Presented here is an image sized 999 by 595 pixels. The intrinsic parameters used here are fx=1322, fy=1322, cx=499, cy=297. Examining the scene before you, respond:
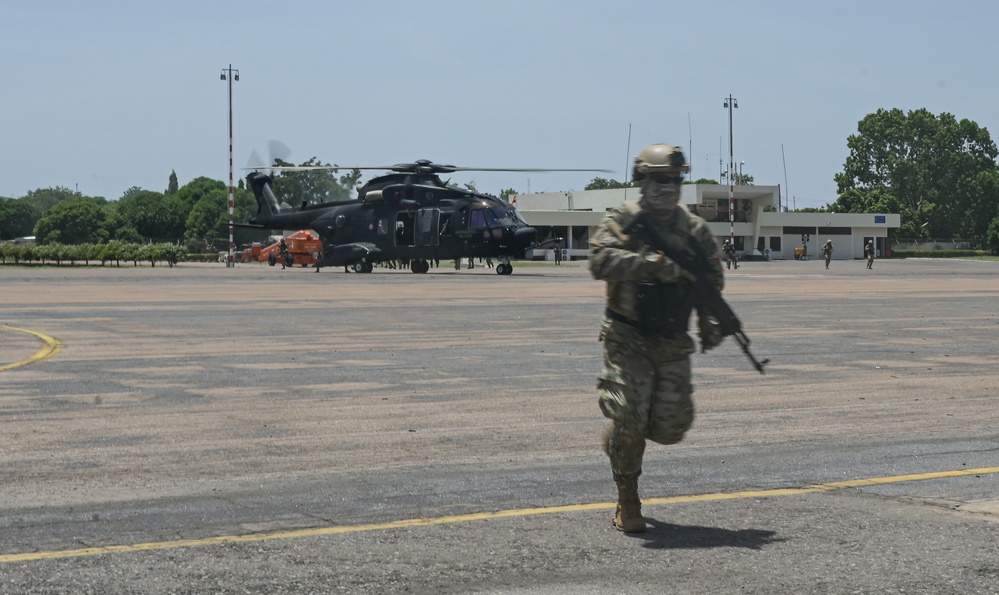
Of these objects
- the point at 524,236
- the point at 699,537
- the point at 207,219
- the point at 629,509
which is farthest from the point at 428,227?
the point at 207,219

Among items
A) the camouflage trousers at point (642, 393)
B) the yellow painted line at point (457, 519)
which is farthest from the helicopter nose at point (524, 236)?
the camouflage trousers at point (642, 393)

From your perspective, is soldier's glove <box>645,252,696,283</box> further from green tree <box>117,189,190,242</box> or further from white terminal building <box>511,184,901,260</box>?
green tree <box>117,189,190,242</box>

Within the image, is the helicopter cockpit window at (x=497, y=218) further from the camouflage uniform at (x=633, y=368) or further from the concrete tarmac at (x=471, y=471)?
the camouflage uniform at (x=633, y=368)

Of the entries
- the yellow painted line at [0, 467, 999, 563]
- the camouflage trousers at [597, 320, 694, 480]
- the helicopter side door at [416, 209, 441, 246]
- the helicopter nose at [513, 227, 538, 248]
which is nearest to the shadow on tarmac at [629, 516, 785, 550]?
the camouflage trousers at [597, 320, 694, 480]

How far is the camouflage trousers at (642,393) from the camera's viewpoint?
6.35 m

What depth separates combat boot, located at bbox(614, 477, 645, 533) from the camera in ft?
20.5

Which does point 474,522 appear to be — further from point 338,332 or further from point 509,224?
point 509,224

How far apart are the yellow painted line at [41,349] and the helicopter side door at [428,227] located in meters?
28.0

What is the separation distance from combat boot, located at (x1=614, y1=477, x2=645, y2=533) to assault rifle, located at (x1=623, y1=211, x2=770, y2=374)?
35.0 inches

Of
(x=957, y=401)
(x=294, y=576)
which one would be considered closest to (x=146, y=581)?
(x=294, y=576)

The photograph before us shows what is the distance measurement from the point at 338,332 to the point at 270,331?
1.04m

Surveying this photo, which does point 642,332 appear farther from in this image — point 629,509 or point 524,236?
point 524,236

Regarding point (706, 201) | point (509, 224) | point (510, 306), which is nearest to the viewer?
point (510, 306)

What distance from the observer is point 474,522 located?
651 centimetres
